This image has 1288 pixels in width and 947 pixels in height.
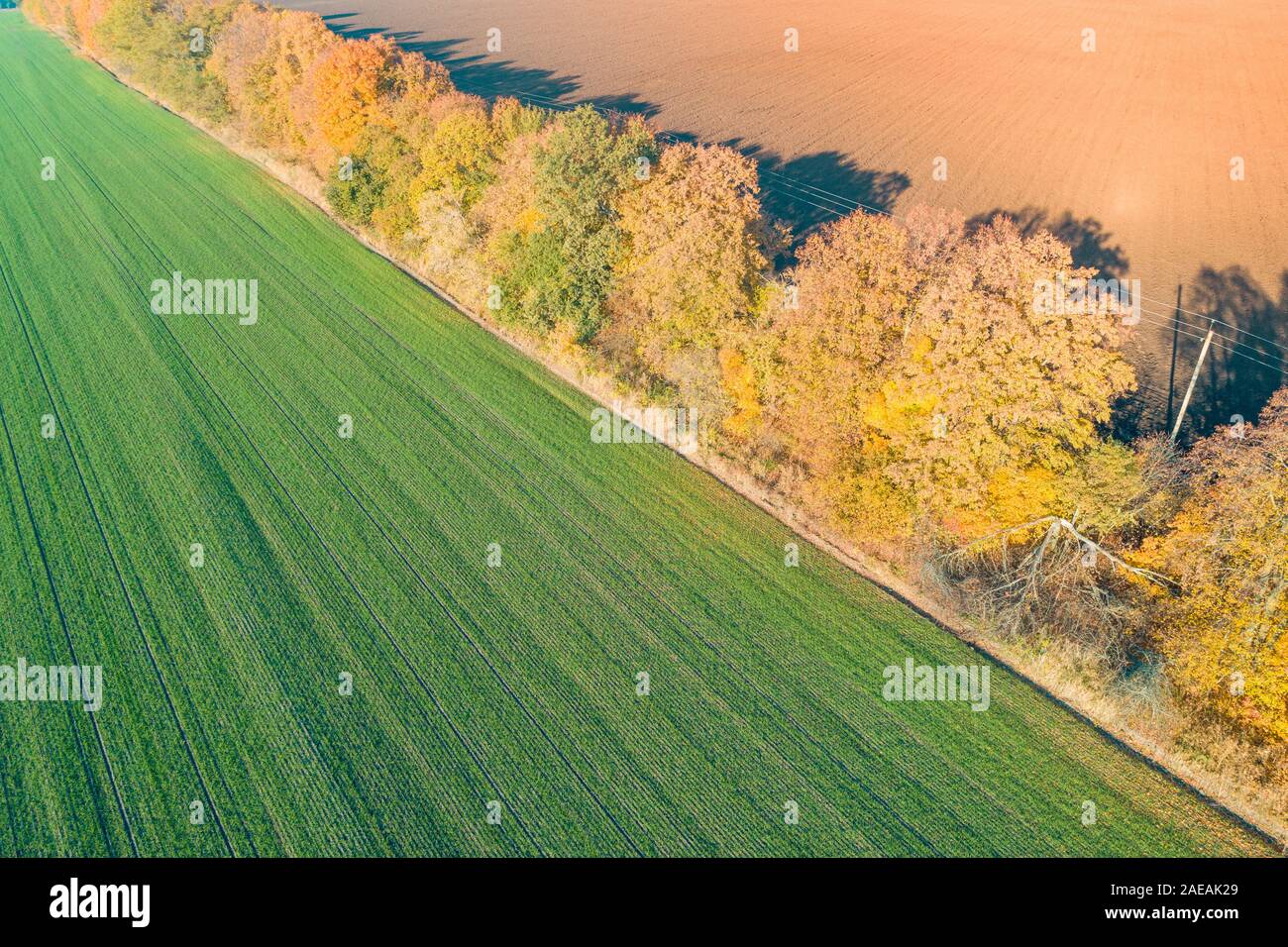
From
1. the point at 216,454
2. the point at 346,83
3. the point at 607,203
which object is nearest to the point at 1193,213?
the point at 607,203

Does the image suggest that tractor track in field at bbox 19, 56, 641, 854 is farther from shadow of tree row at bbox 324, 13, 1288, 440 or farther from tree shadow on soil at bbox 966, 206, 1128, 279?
tree shadow on soil at bbox 966, 206, 1128, 279

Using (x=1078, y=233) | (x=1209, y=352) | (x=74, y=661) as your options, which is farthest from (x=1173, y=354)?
(x=74, y=661)

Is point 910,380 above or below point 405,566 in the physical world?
above

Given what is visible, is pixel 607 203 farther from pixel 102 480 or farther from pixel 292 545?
pixel 102 480

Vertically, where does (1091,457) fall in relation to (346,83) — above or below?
below

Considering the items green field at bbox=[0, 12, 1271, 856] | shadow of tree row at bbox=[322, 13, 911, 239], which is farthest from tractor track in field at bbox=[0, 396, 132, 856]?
shadow of tree row at bbox=[322, 13, 911, 239]

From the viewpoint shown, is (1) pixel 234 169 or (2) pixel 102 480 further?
(1) pixel 234 169

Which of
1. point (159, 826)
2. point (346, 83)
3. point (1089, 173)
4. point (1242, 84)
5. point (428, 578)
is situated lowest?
point (159, 826)

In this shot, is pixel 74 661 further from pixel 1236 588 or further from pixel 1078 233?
pixel 1078 233

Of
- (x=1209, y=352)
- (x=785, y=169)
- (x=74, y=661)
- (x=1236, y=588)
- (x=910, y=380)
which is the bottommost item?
(x=74, y=661)
